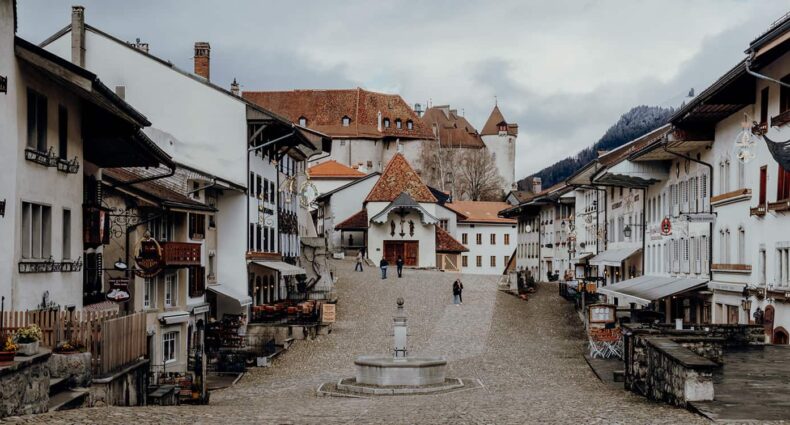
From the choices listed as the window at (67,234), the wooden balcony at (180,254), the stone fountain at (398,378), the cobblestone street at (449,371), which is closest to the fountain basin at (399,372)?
the stone fountain at (398,378)

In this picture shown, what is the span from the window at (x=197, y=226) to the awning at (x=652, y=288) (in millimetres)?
15665

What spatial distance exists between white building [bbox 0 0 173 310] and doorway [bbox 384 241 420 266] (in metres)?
65.4

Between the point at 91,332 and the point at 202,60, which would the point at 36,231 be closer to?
the point at 91,332

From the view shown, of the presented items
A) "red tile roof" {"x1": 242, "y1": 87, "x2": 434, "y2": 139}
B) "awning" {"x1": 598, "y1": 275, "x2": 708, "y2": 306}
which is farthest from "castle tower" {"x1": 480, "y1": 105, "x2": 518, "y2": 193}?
"awning" {"x1": 598, "y1": 275, "x2": 708, "y2": 306}

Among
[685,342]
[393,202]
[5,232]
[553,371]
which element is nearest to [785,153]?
[685,342]

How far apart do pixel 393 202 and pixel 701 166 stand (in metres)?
49.4

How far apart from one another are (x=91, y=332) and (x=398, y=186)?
78.9 metres

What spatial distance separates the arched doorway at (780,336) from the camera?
106 ft

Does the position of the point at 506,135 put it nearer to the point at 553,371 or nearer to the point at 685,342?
the point at 553,371

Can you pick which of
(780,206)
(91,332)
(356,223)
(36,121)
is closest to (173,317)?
(36,121)

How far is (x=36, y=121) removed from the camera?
23.6m

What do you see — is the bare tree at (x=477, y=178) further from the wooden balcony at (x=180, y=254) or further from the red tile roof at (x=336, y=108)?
the wooden balcony at (x=180, y=254)

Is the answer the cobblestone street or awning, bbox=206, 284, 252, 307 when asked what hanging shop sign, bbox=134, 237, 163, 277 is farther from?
awning, bbox=206, 284, 252, 307

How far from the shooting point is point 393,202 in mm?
92938
